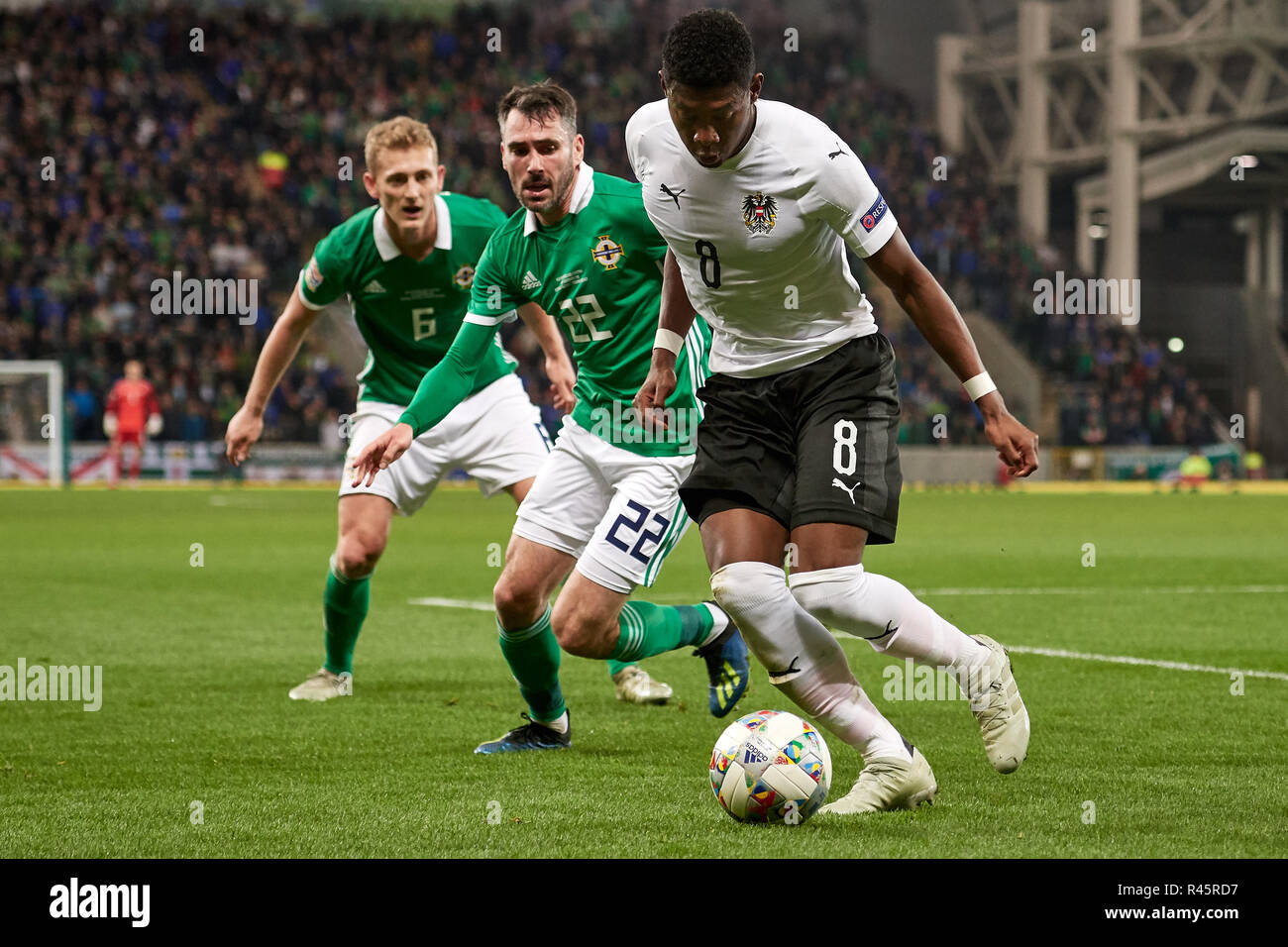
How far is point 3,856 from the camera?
4.11 meters

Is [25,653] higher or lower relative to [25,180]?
lower

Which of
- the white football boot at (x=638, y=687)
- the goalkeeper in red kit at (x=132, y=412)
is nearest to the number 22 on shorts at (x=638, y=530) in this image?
the white football boot at (x=638, y=687)

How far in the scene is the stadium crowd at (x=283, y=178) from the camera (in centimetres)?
2978

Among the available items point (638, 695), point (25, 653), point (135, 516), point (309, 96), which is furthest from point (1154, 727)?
point (309, 96)

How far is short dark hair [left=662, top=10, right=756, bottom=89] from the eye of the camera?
4.27 meters

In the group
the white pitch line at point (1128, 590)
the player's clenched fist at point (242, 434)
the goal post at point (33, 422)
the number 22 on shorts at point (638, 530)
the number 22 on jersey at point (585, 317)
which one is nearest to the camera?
the number 22 on shorts at point (638, 530)

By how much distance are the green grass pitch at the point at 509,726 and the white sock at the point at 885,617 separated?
0.43 metres

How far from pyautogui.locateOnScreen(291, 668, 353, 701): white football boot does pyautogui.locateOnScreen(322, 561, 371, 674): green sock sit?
1.9 inches

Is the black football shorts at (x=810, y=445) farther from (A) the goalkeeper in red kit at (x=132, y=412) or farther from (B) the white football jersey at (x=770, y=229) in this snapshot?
(A) the goalkeeper in red kit at (x=132, y=412)

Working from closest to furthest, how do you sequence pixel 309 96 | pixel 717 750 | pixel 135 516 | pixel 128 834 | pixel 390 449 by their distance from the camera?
pixel 128 834 < pixel 717 750 < pixel 390 449 < pixel 135 516 < pixel 309 96

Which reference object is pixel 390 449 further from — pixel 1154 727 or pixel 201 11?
pixel 201 11

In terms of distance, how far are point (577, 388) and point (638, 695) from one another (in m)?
1.54

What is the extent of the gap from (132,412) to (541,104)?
2207 centimetres

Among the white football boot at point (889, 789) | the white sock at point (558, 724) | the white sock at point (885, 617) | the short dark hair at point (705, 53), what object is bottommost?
the white sock at point (558, 724)
